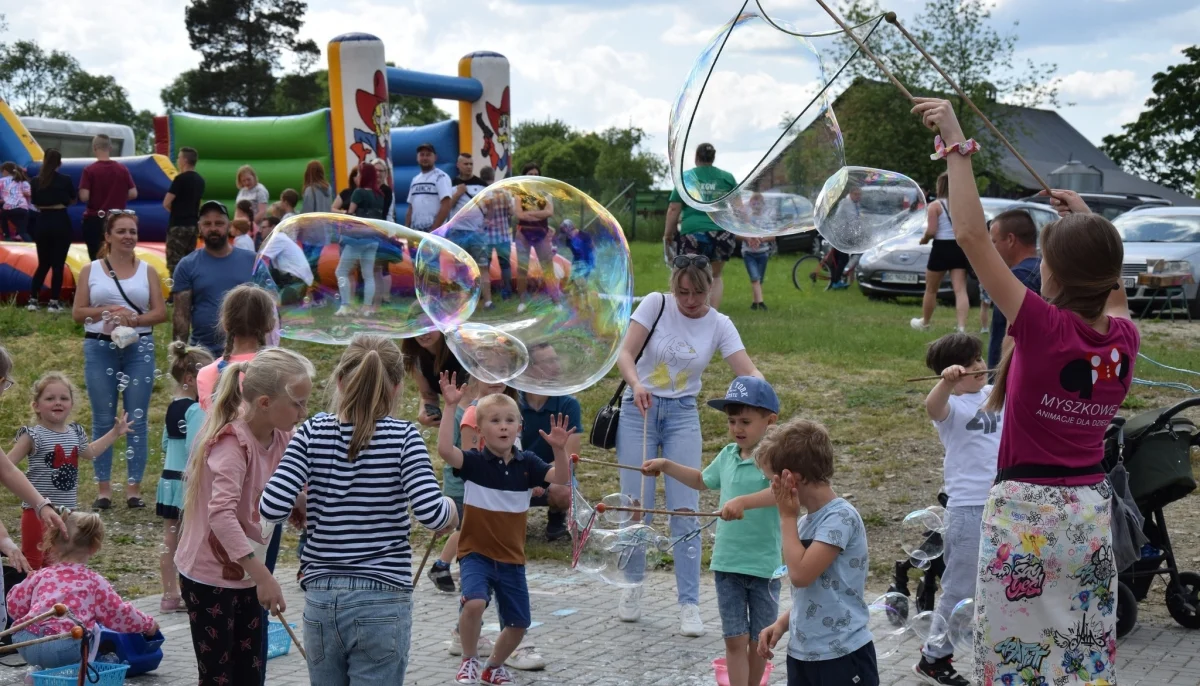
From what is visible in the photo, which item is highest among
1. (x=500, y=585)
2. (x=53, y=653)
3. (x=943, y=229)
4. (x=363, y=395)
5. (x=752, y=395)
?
(x=943, y=229)

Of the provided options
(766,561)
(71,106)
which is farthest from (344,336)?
(71,106)

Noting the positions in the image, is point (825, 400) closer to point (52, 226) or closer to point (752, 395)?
point (752, 395)

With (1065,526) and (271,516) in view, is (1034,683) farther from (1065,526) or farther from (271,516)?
(271,516)

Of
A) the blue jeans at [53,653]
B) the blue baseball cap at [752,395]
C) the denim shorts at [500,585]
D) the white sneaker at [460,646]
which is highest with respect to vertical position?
the blue baseball cap at [752,395]

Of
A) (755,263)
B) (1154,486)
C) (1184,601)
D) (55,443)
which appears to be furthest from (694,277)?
(755,263)

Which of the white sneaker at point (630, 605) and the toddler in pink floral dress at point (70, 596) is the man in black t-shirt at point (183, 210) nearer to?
the toddler in pink floral dress at point (70, 596)

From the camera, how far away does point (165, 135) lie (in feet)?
79.7

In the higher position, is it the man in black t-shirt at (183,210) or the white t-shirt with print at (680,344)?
the man in black t-shirt at (183,210)

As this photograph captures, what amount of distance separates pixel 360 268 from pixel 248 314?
164 cm

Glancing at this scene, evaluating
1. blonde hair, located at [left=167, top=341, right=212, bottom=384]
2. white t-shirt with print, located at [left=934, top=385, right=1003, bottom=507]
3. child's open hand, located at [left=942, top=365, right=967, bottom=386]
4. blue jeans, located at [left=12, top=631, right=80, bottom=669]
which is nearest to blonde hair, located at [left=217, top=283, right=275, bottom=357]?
blonde hair, located at [left=167, top=341, right=212, bottom=384]

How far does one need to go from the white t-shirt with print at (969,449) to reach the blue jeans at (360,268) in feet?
10.4

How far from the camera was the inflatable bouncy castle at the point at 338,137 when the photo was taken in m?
19.1

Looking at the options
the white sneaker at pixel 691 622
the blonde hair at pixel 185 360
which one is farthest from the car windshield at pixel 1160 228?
the blonde hair at pixel 185 360

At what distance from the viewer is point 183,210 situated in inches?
568
